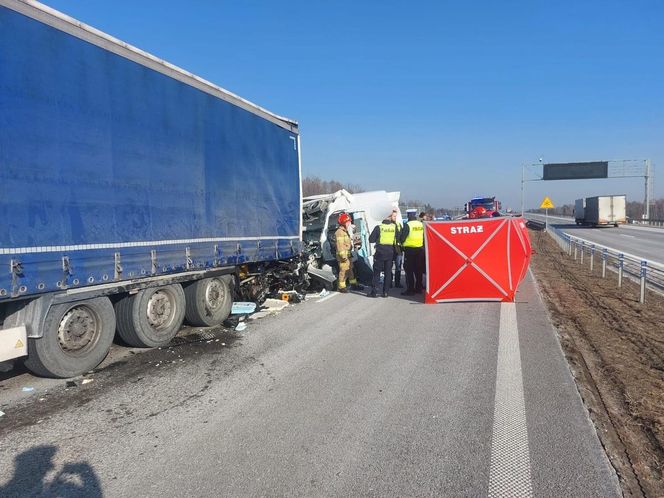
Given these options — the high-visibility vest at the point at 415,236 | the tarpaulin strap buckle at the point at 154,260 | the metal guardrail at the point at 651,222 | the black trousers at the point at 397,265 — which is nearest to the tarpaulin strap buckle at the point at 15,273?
the tarpaulin strap buckle at the point at 154,260

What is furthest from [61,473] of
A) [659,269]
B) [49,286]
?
[659,269]

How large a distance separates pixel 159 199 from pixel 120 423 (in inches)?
113

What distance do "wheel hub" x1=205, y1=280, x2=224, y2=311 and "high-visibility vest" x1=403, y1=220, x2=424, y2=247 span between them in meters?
4.26

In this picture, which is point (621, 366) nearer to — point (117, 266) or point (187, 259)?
point (187, 259)

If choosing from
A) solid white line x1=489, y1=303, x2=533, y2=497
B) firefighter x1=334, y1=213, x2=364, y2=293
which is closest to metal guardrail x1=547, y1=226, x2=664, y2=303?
solid white line x1=489, y1=303, x2=533, y2=497

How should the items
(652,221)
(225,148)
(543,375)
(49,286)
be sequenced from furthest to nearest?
(652,221) < (225,148) < (543,375) < (49,286)

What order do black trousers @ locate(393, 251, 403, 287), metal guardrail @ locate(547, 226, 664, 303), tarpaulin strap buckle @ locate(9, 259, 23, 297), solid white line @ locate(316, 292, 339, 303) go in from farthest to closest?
black trousers @ locate(393, 251, 403, 287) → solid white line @ locate(316, 292, 339, 303) → metal guardrail @ locate(547, 226, 664, 303) → tarpaulin strap buckle @ locate(9, 259, 23, 297)

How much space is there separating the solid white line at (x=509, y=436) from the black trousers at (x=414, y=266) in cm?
466

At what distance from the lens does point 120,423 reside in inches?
160

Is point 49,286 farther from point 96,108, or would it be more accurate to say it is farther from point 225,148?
point 225,148

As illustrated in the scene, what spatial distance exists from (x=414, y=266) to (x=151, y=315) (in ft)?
19.5

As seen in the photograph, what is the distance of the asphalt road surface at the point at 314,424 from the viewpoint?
3164 millimetres

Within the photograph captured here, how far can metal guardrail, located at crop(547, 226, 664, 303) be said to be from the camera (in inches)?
378

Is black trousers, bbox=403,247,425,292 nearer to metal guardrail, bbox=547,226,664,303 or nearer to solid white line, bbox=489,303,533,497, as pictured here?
metal guardrail, bbox=547,226,664,303
